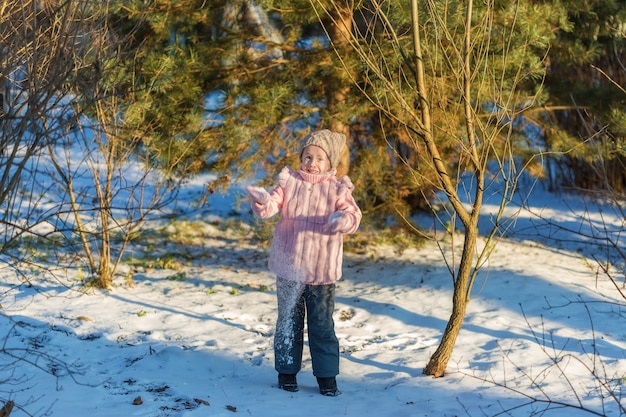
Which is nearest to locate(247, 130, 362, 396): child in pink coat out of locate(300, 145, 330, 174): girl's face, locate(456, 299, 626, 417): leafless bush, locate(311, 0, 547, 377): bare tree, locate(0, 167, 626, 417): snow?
locate(300, 145, 330, 174): girl's face

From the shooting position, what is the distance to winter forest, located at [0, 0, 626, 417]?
3992 millimetres

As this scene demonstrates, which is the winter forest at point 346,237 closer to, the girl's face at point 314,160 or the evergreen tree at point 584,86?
the evergreen tree at point 584,86

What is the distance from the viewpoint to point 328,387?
13.7ft

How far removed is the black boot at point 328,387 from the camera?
418 centimetres

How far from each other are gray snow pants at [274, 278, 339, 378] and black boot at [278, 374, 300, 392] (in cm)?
4

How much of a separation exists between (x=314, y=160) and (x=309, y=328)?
97 centimetres

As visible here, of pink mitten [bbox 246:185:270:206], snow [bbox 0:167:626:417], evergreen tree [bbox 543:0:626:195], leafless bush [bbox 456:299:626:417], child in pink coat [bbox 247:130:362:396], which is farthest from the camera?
evergreen tree [bbox 543:0:626:195]

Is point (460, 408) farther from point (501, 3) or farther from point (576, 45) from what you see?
point (576, 45)

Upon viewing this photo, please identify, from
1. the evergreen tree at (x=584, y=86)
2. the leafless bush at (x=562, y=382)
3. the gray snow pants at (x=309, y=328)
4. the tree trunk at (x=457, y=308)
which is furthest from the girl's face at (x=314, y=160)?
the evergreen tree at (x=584, y=86)

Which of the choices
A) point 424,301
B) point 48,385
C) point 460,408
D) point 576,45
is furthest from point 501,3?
point 48,385

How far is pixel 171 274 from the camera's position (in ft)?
22.9

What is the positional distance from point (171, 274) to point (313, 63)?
238 centimetres

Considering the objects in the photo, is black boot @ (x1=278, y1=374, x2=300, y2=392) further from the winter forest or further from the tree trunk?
the tree trunk

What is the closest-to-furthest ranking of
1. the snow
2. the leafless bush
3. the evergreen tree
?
1. the leafless bush
2. the snow
3. the evergreen tree
